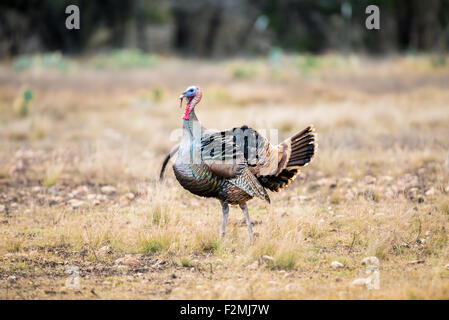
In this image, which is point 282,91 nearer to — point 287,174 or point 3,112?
point 3,112

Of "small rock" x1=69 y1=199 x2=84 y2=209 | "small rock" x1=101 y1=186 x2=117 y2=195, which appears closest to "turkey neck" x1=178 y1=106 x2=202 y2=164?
"small rock" x1=69 y1=199 x2=84 y2=209

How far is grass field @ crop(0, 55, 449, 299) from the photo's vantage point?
5012 millimetres

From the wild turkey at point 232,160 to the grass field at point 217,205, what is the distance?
49 centimetres

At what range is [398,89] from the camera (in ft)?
53.5

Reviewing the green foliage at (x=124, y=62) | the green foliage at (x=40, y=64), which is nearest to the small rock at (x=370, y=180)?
the green foliage at (x=40, y=64)

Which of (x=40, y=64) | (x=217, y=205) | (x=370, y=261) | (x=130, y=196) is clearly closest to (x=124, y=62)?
(x=40, y=64)

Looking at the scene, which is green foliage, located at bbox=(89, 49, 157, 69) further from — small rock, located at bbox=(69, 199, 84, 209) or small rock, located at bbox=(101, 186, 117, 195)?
small rock, located at bbox=(69, 199, 84, 209)

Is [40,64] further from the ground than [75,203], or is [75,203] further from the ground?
[40,64]

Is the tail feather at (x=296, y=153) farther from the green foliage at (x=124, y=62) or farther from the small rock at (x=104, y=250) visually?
the green foliage at (x=124, y=62)

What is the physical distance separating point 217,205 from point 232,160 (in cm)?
203

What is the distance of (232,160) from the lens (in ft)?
18.2

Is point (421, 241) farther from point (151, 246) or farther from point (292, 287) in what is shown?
point (151, 246)

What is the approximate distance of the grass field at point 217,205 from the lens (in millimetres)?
5012
